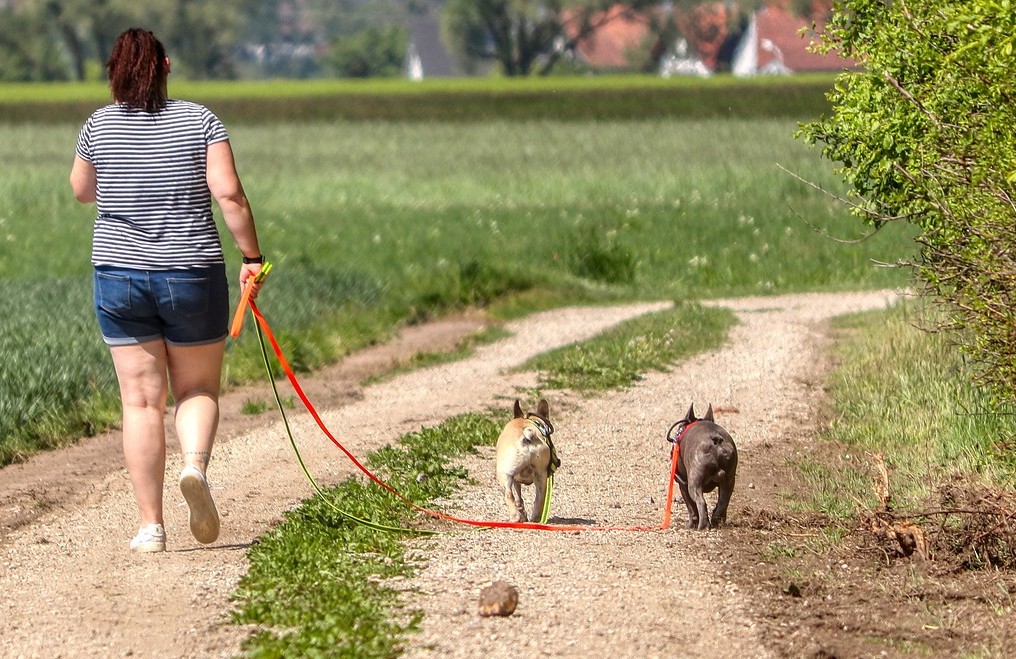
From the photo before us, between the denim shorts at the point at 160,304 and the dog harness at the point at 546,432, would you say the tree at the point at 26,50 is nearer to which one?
the denim shorts at the point at 160,304

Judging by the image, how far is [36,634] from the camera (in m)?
5.83

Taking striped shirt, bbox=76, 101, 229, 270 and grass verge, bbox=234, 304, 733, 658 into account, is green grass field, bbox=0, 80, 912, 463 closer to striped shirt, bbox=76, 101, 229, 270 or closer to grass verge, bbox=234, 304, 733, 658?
grass verge, bbox=234, 304, 733, 658

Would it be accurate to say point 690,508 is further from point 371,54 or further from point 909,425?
point 371,54

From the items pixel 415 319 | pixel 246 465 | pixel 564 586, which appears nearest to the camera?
pixel 564 586

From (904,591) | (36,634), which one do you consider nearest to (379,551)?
(36,634)

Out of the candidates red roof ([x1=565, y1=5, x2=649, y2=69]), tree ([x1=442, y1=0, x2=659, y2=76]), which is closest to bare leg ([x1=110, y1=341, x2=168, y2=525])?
tree ([x1=442, y1=0, x2=659, y2=76])

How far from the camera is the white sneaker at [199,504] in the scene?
676 cm

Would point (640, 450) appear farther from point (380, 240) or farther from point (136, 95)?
point (380, 240)

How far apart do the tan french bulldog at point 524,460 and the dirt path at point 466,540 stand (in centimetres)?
24

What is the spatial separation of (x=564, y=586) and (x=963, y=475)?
117 inches

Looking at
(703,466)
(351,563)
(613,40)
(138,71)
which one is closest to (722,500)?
(703,466)

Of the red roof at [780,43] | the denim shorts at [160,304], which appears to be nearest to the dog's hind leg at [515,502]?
the denim shorts at [160,304]

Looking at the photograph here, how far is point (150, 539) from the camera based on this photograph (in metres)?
7.11

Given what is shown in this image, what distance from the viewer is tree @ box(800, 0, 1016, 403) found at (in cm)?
695
